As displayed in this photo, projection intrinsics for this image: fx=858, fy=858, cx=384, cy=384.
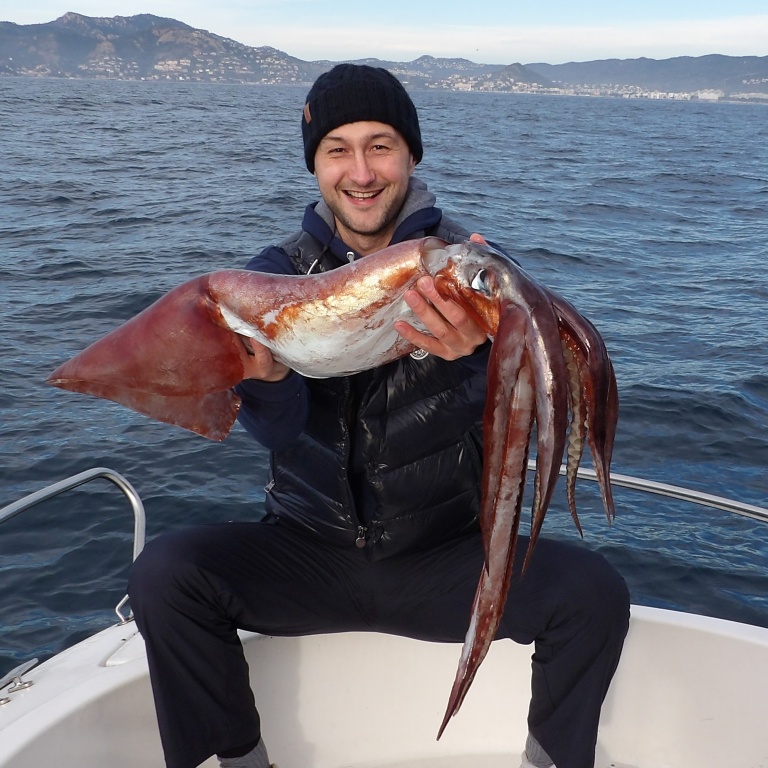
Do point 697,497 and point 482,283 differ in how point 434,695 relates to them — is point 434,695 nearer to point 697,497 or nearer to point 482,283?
point 697,497

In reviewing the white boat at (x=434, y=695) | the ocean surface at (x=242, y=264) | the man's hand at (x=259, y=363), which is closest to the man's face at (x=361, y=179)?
the man's hand at (x=259, y=363)

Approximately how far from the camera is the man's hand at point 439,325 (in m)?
2.06

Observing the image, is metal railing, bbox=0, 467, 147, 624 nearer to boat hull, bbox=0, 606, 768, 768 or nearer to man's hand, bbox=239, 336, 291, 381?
boat hull, bbox=0, 606, 768, 768

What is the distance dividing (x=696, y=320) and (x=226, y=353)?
10.3m

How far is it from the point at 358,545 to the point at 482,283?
138 centimetres

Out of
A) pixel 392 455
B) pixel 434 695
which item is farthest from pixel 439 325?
pixel 434 695

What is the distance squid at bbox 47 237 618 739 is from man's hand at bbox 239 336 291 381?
0.9 inches

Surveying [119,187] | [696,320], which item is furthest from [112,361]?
[119,187]

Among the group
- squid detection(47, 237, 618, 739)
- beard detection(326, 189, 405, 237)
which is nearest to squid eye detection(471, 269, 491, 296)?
squid detection(47, 237, 618, 739)

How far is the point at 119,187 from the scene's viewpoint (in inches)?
842

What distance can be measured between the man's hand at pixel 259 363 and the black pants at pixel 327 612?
2.20ft

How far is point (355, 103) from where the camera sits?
10.7 ft

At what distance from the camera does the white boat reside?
10.3ft

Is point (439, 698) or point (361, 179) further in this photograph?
point (439, 698)
